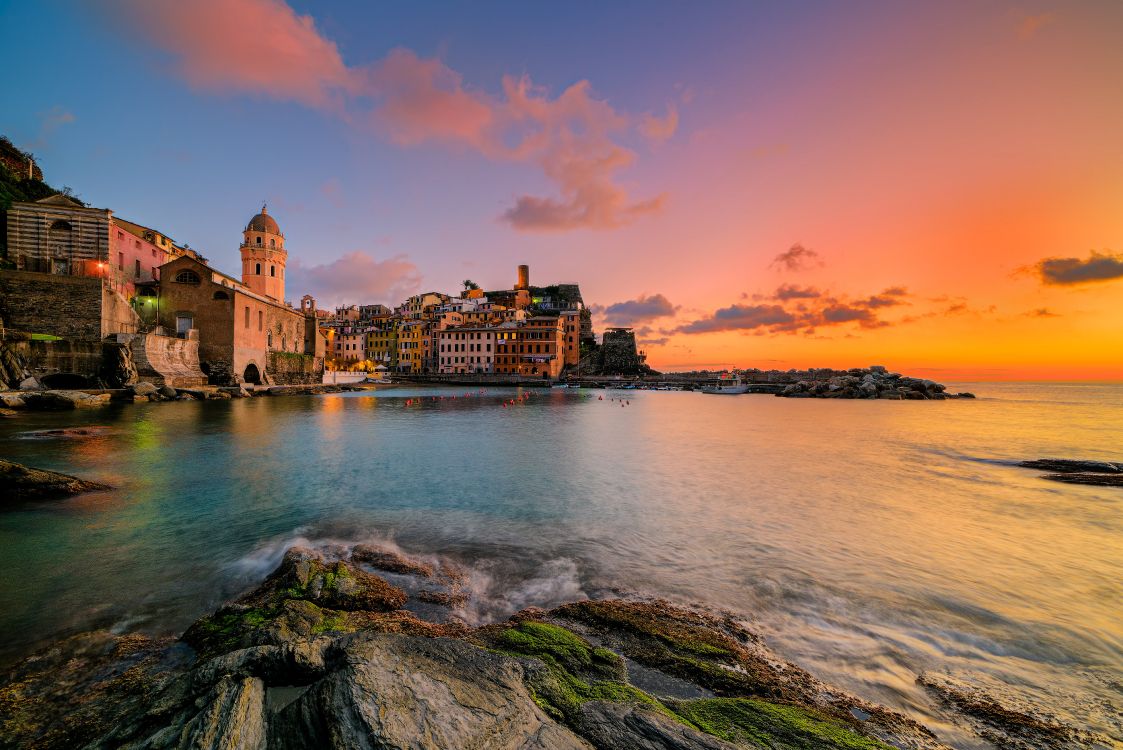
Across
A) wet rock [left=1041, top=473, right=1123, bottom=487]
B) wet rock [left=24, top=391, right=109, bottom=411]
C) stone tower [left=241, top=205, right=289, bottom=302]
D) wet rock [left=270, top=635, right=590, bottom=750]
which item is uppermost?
stone tower [left=241, top=205, right=289, bottom=302]

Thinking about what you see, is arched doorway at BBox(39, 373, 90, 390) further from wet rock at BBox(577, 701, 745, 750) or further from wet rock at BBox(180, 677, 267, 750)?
wet rock at BBox(577, 701, 745, 750)

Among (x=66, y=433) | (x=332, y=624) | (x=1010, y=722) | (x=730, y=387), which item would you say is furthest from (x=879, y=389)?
(x=66, y=433)

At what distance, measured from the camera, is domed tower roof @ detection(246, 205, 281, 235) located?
60000 millimetres

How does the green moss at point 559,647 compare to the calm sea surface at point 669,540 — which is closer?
the green moss at point 559,647

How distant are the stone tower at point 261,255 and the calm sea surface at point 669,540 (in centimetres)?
4775

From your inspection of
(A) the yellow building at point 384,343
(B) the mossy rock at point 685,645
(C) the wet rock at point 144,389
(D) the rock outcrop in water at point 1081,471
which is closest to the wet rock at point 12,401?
(C) the wet rock at point 144,389

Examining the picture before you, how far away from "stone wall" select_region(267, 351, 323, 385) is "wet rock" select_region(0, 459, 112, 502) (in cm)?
4462

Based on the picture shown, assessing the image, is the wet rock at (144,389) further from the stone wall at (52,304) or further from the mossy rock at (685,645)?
the mossy rock at (685,645)

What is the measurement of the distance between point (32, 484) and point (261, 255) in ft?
203

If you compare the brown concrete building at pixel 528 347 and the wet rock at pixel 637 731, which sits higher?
the brown concrete building at pixel 528 347

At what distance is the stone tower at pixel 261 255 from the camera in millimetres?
59500

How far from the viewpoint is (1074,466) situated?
48.7 feet

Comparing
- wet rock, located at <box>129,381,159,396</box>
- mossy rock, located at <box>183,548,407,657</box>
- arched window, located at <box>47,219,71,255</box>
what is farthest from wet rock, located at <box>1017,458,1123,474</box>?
arched window, located at <box>47,219,71,255</box>

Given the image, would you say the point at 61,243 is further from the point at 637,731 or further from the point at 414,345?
the point at 637,731
